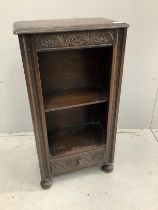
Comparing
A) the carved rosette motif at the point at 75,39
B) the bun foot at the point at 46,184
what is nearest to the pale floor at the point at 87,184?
the bun foot at the point at 46,184

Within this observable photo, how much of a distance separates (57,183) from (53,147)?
0.27m

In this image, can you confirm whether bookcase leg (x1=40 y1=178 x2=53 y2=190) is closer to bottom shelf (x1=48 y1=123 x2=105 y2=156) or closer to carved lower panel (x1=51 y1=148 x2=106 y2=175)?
carved lower panel (x1=51 y1=148 x2=106 y2=175)

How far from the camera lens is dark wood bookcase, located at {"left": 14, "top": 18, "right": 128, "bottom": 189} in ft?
3.03

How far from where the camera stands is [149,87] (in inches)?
65.3

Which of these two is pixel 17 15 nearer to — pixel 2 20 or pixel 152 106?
pixel 2 20

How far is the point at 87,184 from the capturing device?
1.39 m

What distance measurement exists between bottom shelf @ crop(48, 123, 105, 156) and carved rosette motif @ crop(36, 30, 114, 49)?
2.12ft

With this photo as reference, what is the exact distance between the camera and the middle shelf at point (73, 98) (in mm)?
1115

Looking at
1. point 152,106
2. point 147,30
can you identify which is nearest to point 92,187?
point 152,106

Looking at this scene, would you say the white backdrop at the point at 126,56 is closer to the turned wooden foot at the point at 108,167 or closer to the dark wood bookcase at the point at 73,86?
the dark wood bookcase at the point at 73,86

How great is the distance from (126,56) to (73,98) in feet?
1.94

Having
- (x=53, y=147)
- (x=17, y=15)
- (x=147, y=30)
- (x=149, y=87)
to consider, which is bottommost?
(x=53, y=147)

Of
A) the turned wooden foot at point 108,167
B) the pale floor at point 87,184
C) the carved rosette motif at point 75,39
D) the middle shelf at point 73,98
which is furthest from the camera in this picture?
the turned wooden foot at point 108,167

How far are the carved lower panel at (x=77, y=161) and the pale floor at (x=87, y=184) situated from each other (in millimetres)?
129
